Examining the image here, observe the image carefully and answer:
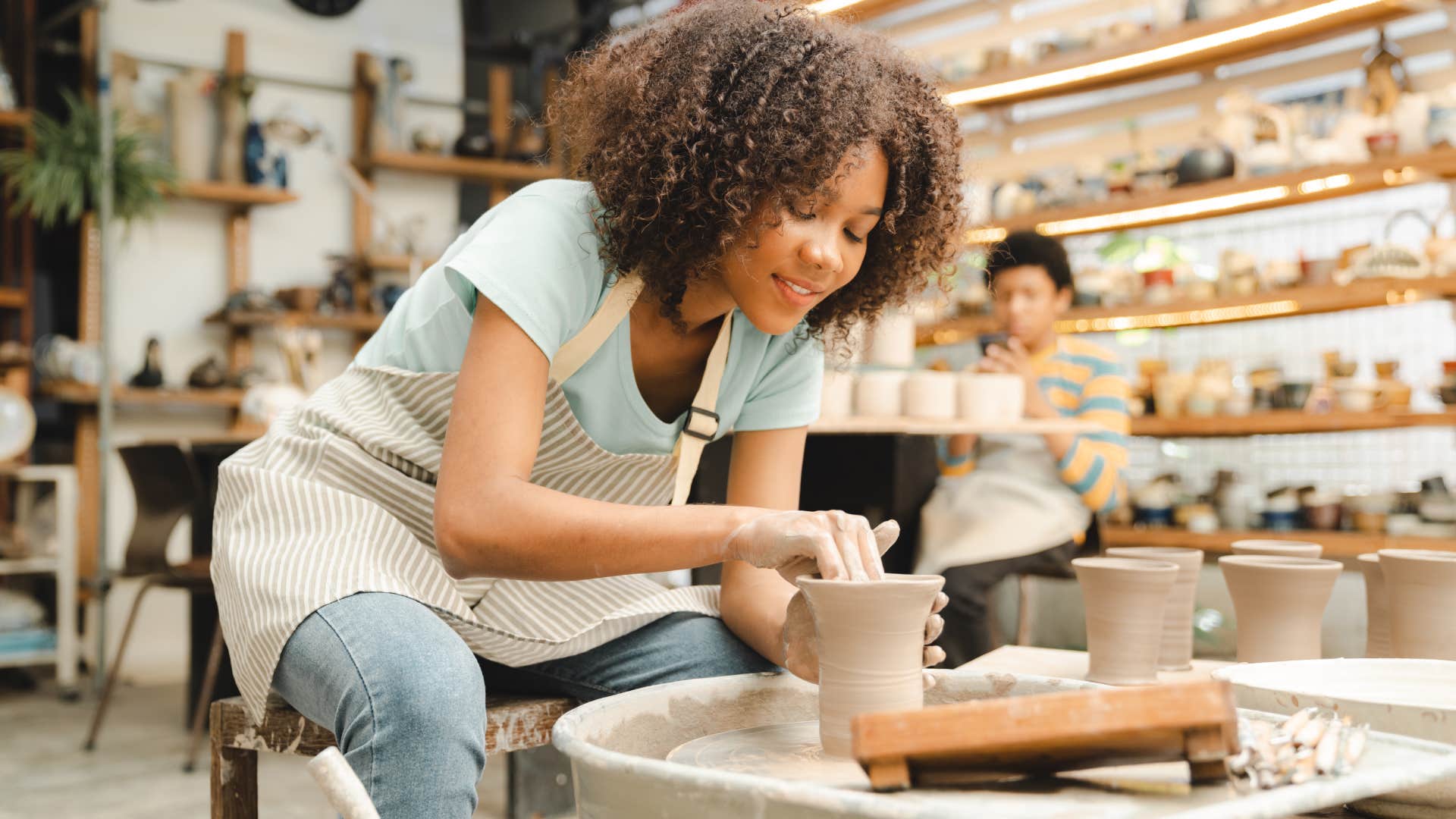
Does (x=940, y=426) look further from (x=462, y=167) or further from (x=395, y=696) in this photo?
(x=462, y=167)

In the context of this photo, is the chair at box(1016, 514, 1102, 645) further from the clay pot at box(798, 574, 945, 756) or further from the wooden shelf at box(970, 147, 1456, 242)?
Answer: the clay pot at box(798, 574, 945, 756)

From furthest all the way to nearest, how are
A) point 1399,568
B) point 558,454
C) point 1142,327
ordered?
point 1142,327 < point 558,454 < point 1399,568

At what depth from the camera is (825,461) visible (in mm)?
3328

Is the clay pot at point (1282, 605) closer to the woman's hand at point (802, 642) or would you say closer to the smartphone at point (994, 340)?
the woman's hand at point (802, 642)

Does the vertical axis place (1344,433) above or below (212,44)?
below

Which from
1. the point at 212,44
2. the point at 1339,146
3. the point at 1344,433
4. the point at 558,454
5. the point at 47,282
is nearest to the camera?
the point at 558,454

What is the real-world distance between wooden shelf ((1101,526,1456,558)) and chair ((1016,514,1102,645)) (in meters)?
0.04

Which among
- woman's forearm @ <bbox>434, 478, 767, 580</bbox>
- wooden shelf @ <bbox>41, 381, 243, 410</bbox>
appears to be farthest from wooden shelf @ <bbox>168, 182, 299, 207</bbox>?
woman's forearm @ <bbox>434, 478, 767, 580</bbox>

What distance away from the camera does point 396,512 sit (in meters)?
1.41

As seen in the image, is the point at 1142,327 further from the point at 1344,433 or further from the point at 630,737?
the point at 630,737

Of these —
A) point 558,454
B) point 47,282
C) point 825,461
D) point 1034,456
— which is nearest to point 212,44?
A: point 47,282

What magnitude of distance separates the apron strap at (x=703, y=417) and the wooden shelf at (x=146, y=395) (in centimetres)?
404

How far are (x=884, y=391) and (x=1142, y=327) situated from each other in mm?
2039

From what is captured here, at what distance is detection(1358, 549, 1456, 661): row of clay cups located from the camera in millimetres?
1297
